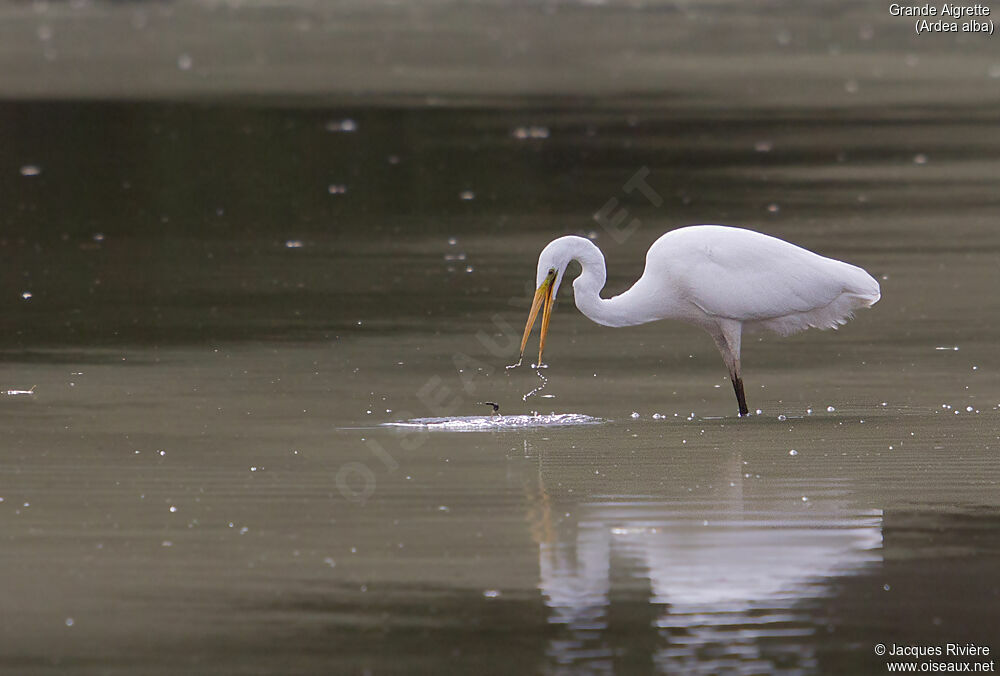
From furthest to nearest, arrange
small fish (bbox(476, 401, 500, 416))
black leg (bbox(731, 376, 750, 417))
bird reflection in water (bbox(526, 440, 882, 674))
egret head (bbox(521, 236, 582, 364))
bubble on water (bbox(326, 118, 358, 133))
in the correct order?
bubble on water (bbox(326, 118, 358, 133)) → egret head (bbox(521, 236, 582, 364)) → small fish (bbox(476, 401, 500, 416)) → black leg (bbox(731, 376, 750, 417)) → bird reflection in water (bbox(526, 440, 882, 674))

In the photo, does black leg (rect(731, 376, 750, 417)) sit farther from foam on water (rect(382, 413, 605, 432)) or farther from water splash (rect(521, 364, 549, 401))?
water splash (rect(521, 364, 549, 401))

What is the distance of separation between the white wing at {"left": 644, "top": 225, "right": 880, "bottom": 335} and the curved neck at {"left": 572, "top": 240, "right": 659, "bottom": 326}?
0.26 meters

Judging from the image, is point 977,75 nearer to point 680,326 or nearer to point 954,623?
point 680,326

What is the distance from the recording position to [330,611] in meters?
7.86

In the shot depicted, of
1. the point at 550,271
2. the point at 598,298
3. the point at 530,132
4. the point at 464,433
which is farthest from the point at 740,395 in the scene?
the point at 530,132

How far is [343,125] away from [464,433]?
56.5 ft

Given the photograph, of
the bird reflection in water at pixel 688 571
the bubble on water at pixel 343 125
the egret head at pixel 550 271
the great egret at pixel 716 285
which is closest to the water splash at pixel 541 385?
the great egret at pixel 716 285

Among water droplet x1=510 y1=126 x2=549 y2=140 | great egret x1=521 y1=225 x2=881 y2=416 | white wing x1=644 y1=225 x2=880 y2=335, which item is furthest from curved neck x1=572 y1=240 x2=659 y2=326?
water droplet x1=510 y1=126 x2=549 y2=140

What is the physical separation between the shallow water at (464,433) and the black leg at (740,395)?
8cm

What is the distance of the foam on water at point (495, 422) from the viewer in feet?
37.4

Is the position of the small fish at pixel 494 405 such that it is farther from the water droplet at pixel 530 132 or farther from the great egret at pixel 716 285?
the water droplet at pixel 530 132

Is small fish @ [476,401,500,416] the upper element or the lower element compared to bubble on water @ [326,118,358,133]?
lower

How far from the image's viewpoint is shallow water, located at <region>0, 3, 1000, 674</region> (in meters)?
7.75

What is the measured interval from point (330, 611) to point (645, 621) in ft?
4.10
